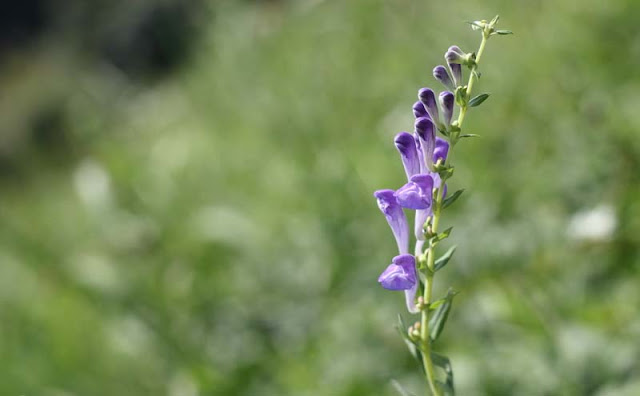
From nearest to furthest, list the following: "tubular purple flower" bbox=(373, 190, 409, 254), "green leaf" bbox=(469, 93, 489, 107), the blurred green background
Result: "green leaf" bbox=(469, 93, 489, 107) < "tubular purple flower" bbox=(373, 190, 409, 254) < the blurred green background

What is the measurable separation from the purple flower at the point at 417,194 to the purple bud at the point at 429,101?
4.3 inches

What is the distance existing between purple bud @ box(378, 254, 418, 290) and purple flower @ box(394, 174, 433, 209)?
0.07 m

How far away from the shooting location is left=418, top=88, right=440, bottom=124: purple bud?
2.79 feet

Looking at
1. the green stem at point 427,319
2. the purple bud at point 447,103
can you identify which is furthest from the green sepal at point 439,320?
the purple bud at point 447,103

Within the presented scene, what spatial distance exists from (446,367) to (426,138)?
0.28 meters

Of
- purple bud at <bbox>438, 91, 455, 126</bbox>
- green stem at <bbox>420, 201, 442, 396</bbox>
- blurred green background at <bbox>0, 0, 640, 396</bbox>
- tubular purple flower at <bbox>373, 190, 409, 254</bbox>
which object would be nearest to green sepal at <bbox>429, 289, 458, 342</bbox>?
green stem at <bbox>420, 201, 442, 396</bbox>

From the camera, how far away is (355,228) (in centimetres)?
250

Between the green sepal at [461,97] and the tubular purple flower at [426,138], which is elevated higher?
the green sepal at [461,97]

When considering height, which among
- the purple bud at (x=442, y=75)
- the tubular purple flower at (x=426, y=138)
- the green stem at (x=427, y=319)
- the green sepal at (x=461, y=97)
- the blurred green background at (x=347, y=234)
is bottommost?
the green stem at (x=427, y=319)

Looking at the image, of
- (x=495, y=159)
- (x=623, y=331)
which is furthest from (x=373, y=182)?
(x=623, y=331)

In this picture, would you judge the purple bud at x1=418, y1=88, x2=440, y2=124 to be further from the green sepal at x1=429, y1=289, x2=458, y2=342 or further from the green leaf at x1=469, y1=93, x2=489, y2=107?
the green sepal at x1=429, y1=289, x2=458, y2=342

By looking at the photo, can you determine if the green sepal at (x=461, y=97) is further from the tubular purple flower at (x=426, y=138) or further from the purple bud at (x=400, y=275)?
the purple bud at (x=400, y=275)

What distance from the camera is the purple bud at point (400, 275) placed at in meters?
0.82

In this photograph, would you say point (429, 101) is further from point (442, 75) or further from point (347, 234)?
point (347, 234)
